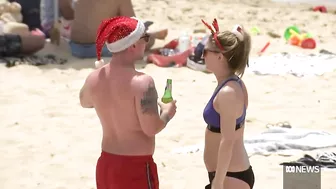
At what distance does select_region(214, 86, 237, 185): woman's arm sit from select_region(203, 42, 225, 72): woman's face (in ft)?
0.40

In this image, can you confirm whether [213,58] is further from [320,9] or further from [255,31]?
[320,9]

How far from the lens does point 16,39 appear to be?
746 centimetres

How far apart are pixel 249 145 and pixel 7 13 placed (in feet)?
14.3

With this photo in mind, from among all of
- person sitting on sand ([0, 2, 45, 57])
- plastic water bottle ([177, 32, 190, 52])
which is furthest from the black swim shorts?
plastic water bottle ([177, 32, 190, 52])

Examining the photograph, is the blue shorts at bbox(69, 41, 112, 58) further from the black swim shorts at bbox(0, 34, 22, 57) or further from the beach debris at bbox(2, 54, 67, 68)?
the black swim shorts at bbox(0, 34, 22, 57)

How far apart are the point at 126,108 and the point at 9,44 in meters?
5.01

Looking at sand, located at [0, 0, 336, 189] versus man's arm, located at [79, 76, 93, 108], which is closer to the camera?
man's arm, located at [79, 76, 93, 108]

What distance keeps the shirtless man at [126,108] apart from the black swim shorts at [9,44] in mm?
4770

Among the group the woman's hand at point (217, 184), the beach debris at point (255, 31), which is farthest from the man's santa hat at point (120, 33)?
the beach debris at point (255, 31)

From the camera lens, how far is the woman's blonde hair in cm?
282

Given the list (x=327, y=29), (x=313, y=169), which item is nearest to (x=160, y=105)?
(x=313, y=169)

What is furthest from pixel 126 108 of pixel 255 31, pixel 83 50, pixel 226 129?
pixel 255 31

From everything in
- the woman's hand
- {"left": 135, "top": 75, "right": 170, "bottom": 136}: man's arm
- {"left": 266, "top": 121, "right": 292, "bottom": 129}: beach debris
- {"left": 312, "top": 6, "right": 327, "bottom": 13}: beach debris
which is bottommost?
{"left": 312, "top": 6, "right": 327, "bottom": 13}: beach debris

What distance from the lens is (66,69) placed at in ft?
24.0
